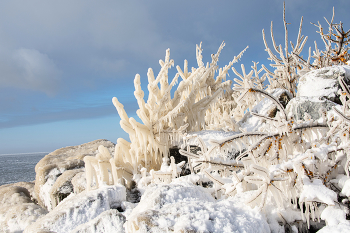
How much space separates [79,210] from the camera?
12.7ft

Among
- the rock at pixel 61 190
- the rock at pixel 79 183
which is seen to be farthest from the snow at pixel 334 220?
the rock at pixel 61 190

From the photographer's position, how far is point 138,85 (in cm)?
642

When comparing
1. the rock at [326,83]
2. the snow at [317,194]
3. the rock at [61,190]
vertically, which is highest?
the rock at [326,83]

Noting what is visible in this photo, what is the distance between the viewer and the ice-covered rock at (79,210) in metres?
3.51

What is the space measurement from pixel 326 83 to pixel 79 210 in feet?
20.8

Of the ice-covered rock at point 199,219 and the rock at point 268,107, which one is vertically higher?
the rock at point 268,107

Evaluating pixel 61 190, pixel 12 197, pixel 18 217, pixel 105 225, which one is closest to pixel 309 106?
pixel 105 225

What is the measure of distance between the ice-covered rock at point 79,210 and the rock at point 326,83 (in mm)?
5383

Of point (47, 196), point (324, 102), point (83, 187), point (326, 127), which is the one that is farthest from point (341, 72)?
point (47, 196)

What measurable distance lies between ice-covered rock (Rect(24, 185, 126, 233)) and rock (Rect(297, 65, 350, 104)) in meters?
5.38

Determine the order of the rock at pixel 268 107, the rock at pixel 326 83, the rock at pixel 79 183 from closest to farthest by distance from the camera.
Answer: the rock at pixel 326 83 → the rock at pixel 79 183 → the rock at pixel 268 107

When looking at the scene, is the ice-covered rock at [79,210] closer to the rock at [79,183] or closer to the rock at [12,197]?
the rock at [79,183]

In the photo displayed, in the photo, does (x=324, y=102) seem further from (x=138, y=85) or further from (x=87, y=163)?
(x=87, y=163)

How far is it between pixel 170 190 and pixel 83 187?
435 cm
